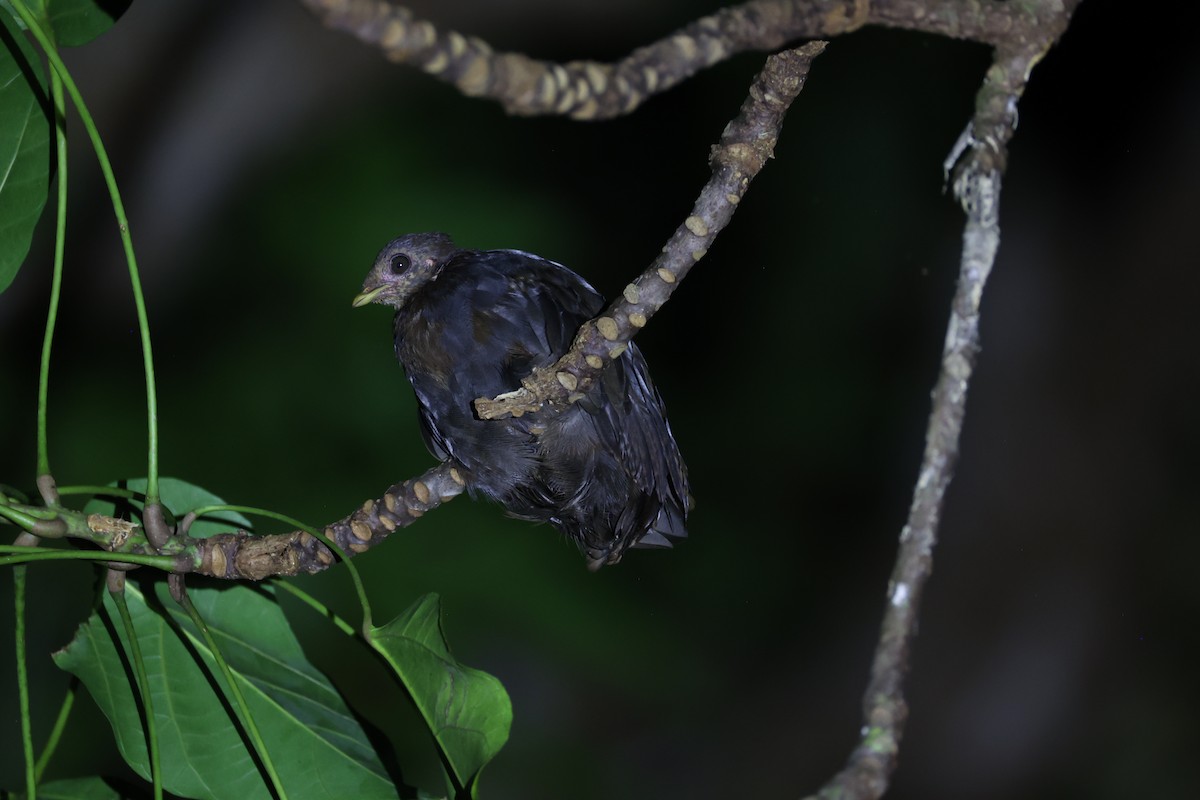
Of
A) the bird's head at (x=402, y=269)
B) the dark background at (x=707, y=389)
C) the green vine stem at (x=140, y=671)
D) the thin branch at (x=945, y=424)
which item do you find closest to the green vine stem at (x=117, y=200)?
the green vine stem at (x=140, y=671)

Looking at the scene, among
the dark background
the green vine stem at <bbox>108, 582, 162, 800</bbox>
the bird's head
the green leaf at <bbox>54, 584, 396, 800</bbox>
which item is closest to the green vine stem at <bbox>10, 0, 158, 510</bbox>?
the green vine stem at <bbox>108, 582, 162, 800</bbox>

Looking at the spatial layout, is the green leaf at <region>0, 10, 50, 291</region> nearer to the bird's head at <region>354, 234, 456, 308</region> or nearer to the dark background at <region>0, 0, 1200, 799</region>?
the bird's head at <region>354, 234, 456, 308</region>

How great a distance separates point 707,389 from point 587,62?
232cm

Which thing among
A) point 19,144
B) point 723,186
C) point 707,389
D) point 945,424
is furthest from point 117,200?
point 707,389

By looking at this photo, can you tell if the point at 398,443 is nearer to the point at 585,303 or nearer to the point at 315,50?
the point at 315,50

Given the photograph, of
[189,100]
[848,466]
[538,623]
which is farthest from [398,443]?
[848,466]

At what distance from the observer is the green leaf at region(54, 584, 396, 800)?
1.19 m

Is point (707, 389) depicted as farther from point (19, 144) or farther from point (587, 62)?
point (587, 62)

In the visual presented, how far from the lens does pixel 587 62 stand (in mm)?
537

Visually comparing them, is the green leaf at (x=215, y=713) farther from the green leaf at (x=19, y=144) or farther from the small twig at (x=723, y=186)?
the small twig at (x=723, y=186)

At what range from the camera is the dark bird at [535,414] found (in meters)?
1.26

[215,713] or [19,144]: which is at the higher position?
[19,144]

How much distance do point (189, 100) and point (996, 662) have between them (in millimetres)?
2556

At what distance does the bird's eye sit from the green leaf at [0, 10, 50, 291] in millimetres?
478
